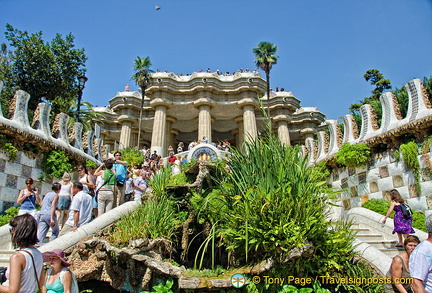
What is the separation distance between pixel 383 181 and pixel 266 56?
19.0 m

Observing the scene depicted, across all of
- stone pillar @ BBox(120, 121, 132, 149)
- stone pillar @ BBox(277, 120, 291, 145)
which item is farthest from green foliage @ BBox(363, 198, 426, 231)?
stone pillar @ BBox(120, 121, 132, 149)

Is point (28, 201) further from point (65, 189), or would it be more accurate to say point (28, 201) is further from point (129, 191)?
point (129, 191)

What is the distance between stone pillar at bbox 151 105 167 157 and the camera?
2772cm

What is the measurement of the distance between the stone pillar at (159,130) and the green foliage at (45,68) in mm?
9766

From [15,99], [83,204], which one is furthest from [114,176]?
[15,99]

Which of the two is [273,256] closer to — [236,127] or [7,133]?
[7,133]

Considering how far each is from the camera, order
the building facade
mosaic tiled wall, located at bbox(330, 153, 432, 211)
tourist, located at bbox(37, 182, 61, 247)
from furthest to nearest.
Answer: the building facade → mosaic tiled wall, located at bbox(330, 153, 432, 211) → tourist, located at bbox(37, 182, 61, 247)

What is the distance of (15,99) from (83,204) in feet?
20.0

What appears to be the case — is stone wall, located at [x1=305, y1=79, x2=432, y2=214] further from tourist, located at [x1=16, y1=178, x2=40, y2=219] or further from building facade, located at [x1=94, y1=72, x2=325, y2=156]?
building facade, located at [x1=94, y1=72, x2=325, y2=156]

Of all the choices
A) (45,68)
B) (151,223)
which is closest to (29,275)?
(151,223)

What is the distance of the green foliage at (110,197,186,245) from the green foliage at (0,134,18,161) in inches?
227

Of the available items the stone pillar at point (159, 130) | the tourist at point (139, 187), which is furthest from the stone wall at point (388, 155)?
the stone pillar at point (159, 130)

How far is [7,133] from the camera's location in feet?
32.1

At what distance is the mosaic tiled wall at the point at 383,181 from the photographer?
950 cm
